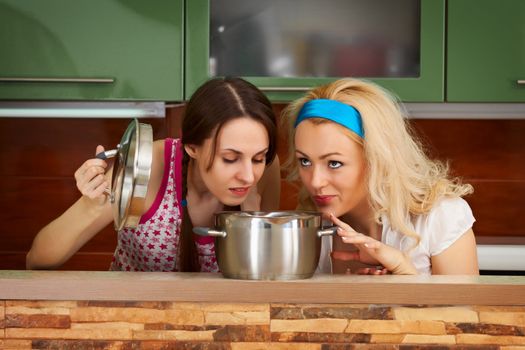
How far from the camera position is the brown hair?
170cm

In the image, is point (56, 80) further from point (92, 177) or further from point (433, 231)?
point (433, 231)

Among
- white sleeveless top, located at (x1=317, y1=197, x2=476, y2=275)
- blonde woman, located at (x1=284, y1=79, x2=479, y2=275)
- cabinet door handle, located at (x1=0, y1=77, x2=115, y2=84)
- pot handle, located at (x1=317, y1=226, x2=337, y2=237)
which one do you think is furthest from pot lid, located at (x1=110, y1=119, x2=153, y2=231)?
cabinet door handle, located at (x1=0, y1=77, x2=115, y2=84)

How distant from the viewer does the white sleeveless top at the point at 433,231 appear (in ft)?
5.62

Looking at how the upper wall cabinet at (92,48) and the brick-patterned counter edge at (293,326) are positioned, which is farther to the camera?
the upper wall cabinet at (92,48)

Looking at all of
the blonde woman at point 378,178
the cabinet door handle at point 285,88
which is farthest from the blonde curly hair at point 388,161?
the cabinet door handle at point 285,88

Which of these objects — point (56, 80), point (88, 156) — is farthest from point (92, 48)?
point (88, 156)

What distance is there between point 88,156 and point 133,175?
5.97 feet

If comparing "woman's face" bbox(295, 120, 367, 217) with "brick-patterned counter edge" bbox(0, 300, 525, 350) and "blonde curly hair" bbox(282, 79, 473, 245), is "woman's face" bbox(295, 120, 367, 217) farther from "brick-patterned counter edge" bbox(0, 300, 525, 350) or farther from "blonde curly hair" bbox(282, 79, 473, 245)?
"brick-patterned counter edge" bbox(0, 300, 525, 350)

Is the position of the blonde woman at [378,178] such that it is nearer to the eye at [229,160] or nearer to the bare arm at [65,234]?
the eye at [229,160]

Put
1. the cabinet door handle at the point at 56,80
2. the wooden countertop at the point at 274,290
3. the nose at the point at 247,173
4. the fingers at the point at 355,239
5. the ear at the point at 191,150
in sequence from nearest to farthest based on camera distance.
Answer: the wooden countertop at the point at 274,290, the fingers at the point at 355,239, the nose at the point at 247,173, the ear at the point at 191,150, the cabinet door handle at the point at 56,80

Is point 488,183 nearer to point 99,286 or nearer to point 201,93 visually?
point 201,93

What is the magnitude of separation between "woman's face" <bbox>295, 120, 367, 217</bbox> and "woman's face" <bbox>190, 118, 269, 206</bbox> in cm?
9

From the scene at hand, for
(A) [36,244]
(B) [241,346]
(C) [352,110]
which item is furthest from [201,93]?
(B) [241,346]

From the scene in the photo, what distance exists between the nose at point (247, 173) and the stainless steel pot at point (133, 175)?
1.24ft
